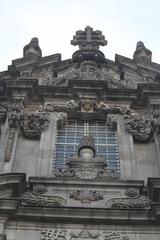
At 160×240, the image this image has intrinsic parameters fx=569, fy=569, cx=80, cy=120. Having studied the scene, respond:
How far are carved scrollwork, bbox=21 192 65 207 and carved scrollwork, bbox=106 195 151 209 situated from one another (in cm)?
111

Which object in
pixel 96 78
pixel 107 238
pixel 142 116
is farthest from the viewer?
pixel 96 78

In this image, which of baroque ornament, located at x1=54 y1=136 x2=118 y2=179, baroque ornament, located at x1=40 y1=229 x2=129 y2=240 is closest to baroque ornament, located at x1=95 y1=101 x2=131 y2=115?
baroque ornament, located at x1=54 y1=136 x2=118 y2=179

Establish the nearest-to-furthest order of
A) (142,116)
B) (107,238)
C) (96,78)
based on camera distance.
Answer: (107,238) < (142,116) < (96,78)

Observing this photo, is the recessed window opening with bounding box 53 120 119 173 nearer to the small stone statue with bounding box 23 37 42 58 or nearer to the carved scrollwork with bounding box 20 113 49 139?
the carved scrollwork with bounding box 20 113 49 139

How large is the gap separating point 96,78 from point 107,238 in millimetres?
8287

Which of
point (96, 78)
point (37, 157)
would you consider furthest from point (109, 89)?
point (37, 157)

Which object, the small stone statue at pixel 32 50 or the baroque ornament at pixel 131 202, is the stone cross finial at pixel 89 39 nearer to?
the small stone statue at pixel 32 50

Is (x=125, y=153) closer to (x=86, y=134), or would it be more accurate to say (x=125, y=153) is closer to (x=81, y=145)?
(x=81, y=145)

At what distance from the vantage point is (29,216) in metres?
11.9

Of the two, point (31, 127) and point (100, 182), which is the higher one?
point (31, 127)

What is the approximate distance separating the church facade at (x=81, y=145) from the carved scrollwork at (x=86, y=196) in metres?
0.02

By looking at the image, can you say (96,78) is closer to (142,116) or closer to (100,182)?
(142,116)

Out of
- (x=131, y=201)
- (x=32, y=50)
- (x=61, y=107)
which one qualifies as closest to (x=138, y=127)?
(x=61, y=107)

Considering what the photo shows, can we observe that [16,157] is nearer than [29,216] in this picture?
No
